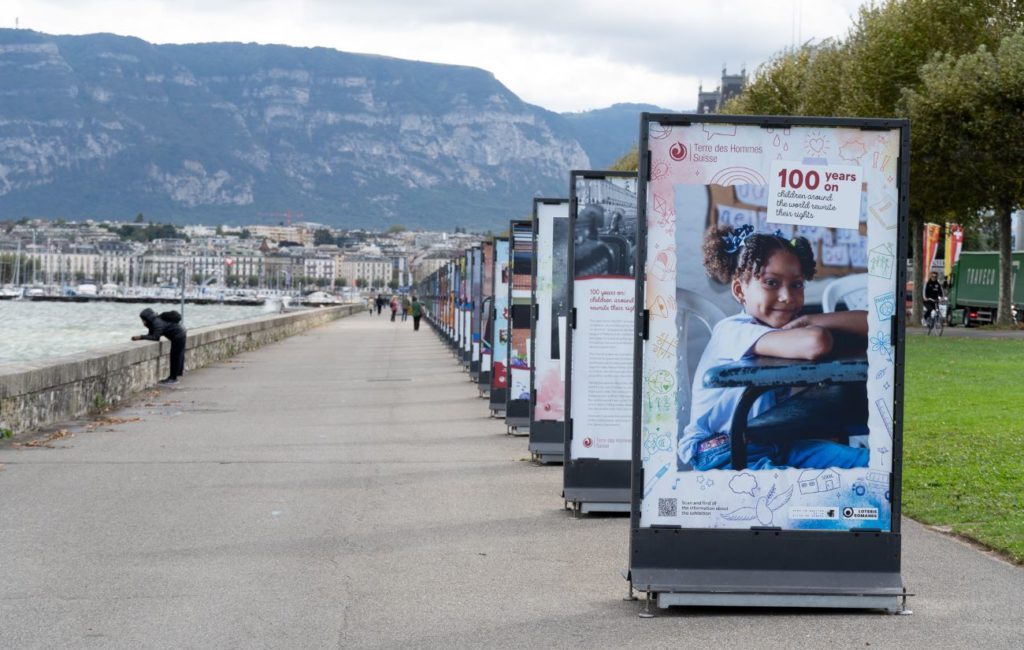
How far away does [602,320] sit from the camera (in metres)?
10.7

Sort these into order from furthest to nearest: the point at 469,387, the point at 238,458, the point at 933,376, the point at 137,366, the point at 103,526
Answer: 1. the point at 469,387
2. the point at 933,376
3. the point at 137,366
4. the point at 238,458
5. the point at 103,526

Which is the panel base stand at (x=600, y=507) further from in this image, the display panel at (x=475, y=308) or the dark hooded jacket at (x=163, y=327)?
the display panel at (x=475, y=308)

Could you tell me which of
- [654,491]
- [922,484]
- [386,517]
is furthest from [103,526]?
[922,484]

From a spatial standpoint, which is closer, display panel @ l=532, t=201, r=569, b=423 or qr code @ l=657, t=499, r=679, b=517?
qr code @ l=657, t=499, r=679, b=517

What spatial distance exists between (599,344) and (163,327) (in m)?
15.2

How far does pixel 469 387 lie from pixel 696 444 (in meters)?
18.3

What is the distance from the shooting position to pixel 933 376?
23.9 m

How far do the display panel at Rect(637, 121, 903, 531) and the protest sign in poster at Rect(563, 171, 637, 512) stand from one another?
3296 mm

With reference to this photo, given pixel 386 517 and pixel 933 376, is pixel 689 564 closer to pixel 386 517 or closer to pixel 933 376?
pixel 386 517

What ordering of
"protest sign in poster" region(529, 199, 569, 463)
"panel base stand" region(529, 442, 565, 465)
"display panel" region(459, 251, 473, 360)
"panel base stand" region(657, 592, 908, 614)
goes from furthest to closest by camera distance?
"display panel" region(459, 251, 473, 360)
"panel base stand" region(529, 442, 565, 465)
"protest sign in poster" region(529, 199, 569, 463)
"panel base stand" region(657, 592, 908, 614)

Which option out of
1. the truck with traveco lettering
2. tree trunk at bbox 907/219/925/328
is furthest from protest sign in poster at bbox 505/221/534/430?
the truck with traveco lettering

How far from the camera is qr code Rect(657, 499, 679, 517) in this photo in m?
7.37

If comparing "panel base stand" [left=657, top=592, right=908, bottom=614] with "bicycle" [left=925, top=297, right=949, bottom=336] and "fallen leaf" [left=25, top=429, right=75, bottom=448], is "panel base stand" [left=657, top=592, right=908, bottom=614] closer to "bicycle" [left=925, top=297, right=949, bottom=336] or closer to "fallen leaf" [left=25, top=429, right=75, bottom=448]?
"fallen leaf" [left=25, top=429, right=75, bottom=448]

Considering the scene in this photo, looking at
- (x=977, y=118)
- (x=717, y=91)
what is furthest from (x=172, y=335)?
(x=717, y=91)
